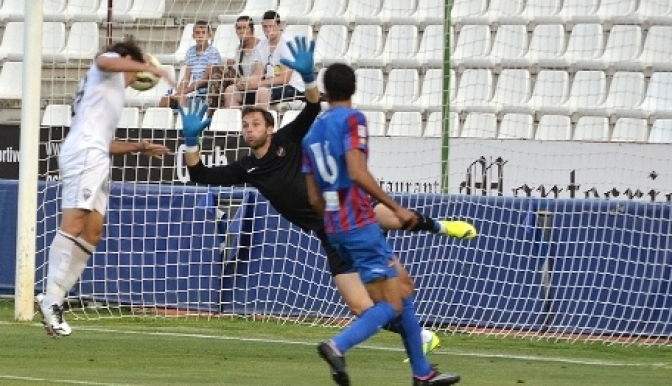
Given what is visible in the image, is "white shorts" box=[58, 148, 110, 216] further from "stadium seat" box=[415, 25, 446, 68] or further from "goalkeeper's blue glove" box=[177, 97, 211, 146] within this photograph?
"stadium seat" box=[415, 25, 446, 68]

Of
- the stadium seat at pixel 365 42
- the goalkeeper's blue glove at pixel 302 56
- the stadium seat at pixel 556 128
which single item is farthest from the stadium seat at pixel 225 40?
the goalkeeper's blue glove at pixel 302 56

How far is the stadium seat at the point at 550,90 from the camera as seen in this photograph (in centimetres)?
1806

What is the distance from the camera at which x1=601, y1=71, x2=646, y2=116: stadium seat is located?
17.5 meters

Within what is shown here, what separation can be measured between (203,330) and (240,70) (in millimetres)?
3230

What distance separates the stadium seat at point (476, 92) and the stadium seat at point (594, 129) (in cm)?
121

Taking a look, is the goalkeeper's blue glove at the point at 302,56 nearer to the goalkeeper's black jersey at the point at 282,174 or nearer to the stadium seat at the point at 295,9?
the goalkeeper's black jersey at the point at 282,174

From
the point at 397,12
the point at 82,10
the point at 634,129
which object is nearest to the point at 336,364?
the point at 634,129

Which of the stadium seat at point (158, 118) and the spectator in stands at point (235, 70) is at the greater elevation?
the spectator in stands at point (235, 70)

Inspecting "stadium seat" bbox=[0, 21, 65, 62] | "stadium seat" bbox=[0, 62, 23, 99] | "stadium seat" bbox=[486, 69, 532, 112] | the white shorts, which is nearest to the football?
the white shorts

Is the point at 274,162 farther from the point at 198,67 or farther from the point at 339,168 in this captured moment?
the point at 198,67

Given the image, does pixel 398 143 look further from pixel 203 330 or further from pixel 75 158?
pixel 75 158

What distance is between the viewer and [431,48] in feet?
62.2

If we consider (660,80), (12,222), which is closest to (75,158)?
(12,222)

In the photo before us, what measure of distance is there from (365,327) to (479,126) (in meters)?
9.60
